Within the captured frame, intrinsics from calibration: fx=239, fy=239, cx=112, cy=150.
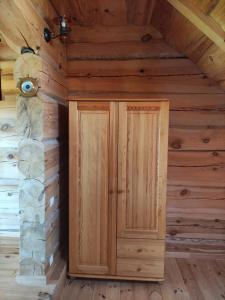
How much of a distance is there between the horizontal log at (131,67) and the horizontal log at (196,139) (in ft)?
1.94

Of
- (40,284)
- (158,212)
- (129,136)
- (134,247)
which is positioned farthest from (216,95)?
(40,284)

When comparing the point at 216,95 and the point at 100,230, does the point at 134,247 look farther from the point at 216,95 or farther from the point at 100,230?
the point at 216,95

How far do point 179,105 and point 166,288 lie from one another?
170cm

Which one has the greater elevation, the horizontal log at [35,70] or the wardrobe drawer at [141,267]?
the horizontal log at [35,70]

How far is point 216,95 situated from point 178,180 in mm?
938

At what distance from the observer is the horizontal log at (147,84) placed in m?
2.39

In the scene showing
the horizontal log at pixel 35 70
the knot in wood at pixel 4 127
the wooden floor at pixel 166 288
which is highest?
the horizontal log at pixel 35 70

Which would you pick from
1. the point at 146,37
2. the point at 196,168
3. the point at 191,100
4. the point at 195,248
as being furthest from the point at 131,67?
the point at 195,248

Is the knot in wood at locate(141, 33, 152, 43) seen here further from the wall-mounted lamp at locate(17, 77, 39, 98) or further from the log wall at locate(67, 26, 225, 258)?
the wall-mounted lamp at locate(17, 77, 39, 98)

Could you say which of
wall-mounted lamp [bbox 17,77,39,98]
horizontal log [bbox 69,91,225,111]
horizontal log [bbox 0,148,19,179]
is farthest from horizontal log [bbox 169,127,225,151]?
horizontal log [bbox 0,148,19,179]

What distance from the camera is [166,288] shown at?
206 centimetres

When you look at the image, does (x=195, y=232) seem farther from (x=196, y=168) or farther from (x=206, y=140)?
(x=206, y=140)

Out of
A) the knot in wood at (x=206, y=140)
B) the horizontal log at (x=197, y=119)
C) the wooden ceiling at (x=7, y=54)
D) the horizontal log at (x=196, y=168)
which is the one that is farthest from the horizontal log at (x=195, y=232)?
the wooden ceiling at (x=7, y=54)

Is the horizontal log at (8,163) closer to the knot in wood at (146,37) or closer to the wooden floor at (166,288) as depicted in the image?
the wooden floor at (166,288)
